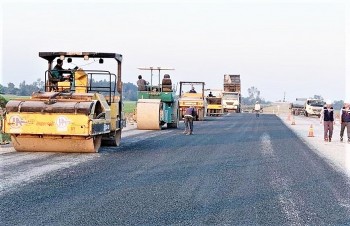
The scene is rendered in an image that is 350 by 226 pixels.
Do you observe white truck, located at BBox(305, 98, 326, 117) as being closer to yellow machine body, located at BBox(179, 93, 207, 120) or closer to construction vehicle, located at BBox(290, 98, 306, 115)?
construction vehicle, located at BBox(290, 98, 306, 115)

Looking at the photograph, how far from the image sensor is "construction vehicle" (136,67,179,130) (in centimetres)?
2677

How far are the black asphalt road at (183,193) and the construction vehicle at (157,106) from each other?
11.4 m

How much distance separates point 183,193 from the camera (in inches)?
367

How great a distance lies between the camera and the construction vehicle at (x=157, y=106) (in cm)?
2677

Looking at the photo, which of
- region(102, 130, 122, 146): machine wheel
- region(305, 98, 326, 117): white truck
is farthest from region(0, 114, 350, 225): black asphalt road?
region(305, 98, 326, 117): white truck

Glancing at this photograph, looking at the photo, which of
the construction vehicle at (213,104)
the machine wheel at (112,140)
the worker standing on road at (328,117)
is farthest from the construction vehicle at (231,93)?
the machine wheel at (112,140)

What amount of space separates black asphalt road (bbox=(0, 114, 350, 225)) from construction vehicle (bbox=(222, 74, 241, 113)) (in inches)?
2004

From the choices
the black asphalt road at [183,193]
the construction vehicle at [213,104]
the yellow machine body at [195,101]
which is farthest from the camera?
the construction vehicle at [213,104]

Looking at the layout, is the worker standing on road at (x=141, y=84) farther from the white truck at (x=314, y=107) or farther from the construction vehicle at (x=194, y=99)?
the white truck at (x=314, y=107)

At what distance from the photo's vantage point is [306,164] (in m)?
14.3

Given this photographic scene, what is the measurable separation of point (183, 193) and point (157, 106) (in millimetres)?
17753

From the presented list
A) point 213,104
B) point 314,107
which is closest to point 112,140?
point 213,104

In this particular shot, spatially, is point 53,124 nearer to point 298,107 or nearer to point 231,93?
point 231,93

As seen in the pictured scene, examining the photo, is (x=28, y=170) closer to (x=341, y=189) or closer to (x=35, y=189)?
(x=35, y=189)
